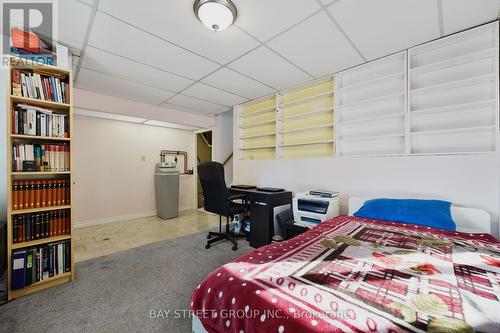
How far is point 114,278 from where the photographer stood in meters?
2.04

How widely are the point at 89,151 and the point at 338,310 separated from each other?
472cm

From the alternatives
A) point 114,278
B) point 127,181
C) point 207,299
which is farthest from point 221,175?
point 127,181

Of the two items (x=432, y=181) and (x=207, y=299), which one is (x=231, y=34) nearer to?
(x=207, y=299)

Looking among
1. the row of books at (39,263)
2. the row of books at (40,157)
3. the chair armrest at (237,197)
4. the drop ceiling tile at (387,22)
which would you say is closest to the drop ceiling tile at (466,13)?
the drop ceiling tile at (387,22)

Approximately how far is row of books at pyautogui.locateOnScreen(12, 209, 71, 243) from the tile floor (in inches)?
28.5

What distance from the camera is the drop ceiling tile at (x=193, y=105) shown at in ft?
11.8

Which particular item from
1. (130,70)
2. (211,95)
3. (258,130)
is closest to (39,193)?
(130,70)

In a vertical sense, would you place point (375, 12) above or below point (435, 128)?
above

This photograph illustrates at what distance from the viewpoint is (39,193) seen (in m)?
1.87

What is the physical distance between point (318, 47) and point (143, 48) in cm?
181

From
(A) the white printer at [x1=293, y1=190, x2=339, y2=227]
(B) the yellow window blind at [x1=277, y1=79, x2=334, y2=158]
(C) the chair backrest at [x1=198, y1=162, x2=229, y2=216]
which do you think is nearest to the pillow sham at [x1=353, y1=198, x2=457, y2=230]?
(A) the white printer at [x1=293, y1=190, x2=339, y2=227]

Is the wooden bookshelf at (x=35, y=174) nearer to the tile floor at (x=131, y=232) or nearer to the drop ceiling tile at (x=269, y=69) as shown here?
the tile floor at (x=131, y=232)

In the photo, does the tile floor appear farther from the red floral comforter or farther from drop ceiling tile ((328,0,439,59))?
drop ceiling tile ((328,0,439,59))

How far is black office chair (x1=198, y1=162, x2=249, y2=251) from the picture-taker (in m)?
2.69
